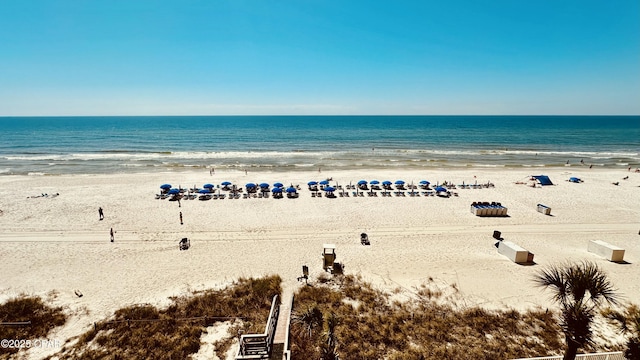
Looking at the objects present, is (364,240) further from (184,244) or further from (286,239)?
(184,244)

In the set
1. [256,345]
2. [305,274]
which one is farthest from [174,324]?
[305,274]

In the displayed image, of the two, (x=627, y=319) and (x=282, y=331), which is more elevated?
(x=282, y=331)

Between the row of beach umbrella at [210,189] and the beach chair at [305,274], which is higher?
the row of beach umbrella at [210,189]

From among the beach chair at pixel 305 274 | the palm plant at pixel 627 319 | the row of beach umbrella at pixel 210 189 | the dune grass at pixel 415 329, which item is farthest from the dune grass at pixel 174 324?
the row of beach umbrella at pixel 210 189

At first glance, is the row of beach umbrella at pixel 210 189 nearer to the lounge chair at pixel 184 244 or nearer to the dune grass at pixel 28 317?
the lounge chair at pixel 184 244

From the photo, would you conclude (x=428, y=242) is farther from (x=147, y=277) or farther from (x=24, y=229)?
(x=24, y=229)
